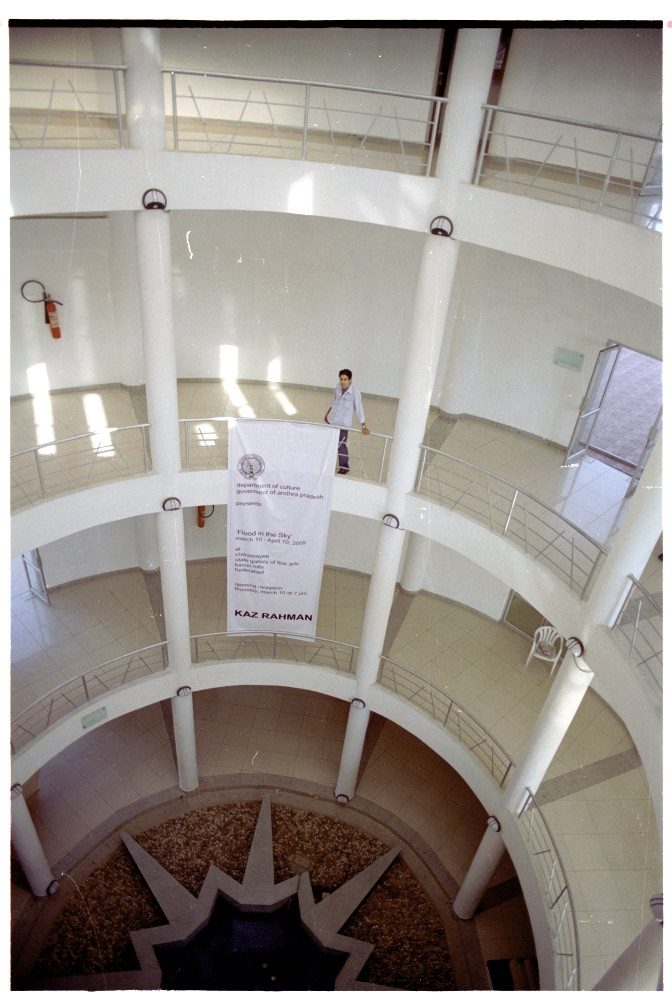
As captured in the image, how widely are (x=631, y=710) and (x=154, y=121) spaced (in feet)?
8.13

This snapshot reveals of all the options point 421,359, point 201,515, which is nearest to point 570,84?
point 421,359

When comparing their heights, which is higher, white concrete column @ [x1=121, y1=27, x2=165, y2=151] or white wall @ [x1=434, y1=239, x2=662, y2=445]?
white wall @ [x1=434, y1=239, x2=662, y2=445]

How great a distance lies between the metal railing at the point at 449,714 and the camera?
3.50 metres

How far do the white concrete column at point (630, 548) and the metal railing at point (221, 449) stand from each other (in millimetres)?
1239

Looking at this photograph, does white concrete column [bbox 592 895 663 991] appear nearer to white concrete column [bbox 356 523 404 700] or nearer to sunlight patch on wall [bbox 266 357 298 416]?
white concrete column [bbox 356 523 404 700]

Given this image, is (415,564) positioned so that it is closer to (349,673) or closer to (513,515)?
(349,673)

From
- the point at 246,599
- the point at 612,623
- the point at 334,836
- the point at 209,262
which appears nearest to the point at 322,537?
the point at 246,599

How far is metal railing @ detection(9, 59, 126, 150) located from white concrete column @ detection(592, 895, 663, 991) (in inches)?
115

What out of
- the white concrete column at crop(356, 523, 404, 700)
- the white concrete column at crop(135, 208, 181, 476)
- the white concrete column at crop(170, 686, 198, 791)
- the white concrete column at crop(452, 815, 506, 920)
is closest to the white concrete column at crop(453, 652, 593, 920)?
the white concrete column at crop(452, 815, 506, 920)

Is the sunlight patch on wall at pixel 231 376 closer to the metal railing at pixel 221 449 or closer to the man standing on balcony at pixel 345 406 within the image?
the metal railing at pixel 221 449

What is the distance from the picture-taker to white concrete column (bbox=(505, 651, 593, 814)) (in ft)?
8.46

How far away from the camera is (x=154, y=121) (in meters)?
2.36

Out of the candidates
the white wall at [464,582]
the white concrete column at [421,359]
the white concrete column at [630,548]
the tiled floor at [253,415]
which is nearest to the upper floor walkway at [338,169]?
the white concrete column at [421,359]
